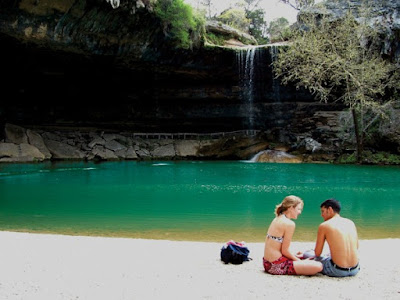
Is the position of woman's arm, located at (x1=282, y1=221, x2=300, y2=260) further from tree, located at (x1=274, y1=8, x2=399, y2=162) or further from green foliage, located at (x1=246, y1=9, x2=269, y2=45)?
green foliage, located at (x1=246, y1=9, x2=269, y2=45)

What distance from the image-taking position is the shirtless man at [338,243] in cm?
394

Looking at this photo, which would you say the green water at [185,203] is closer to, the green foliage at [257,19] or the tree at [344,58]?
the tree at [344,58]

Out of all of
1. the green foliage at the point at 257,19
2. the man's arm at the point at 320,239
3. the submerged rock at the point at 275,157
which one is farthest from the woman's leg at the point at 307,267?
the green foliage at the point at 257,19

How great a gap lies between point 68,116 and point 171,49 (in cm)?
1032

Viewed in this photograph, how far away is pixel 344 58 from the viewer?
69.8ft

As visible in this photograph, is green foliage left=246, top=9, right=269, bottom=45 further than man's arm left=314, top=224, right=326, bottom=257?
Yes

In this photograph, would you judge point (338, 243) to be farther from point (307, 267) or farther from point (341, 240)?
point (307, 267)

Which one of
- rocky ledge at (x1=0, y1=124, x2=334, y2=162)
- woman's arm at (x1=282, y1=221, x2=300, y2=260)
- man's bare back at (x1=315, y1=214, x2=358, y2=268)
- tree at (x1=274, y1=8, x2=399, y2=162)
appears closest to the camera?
man's bare back at (x1=315, y1=214, x2=358, y2=268)

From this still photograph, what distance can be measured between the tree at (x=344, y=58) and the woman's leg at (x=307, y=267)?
17.5 metres

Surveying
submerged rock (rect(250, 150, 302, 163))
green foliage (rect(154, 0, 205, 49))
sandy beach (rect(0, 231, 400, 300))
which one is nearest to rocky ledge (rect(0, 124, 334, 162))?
submerged rock (rect(250, 150, 302, 163))

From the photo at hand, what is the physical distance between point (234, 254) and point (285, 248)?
69 centimetres

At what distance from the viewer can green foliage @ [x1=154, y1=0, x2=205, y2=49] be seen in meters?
19.1

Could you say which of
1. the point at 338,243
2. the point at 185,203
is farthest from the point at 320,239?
the point at 185,203

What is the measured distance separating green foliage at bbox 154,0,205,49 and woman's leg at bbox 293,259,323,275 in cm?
1687
